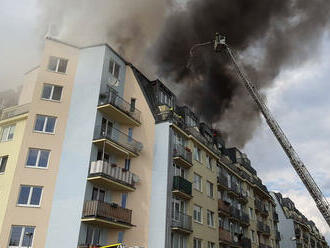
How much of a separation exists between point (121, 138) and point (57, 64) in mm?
9036

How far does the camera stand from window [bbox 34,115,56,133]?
28.3 m

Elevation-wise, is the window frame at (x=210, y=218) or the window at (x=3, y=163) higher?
the window at (x=3, y=163)

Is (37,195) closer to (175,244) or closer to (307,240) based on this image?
(175,244)

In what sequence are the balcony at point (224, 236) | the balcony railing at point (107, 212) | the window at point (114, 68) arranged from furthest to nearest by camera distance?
the balcony at point (224, 236) → the window at point (114, 68) → the balcony railing at point (107, 212)

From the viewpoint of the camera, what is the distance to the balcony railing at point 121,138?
28833mm

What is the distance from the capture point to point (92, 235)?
26.0 meters

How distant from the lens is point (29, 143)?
27.3 metres

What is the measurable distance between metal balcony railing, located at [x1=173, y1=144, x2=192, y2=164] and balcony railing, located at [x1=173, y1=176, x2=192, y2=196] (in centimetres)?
225

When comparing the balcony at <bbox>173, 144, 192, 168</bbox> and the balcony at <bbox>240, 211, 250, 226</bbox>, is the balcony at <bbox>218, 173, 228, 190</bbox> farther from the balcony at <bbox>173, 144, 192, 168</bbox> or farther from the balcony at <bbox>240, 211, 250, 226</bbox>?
the balcony at <bbox>173, 144, 192, 168</bbox>

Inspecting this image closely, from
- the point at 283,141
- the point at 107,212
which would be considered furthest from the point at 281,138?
the point at 107,212

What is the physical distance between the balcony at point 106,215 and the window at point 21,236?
13.0 feet

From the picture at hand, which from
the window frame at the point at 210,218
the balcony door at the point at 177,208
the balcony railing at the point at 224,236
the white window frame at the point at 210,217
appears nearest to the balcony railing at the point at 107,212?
the balcony door at the point at 177,208

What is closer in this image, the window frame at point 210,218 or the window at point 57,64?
the window at point 57,64

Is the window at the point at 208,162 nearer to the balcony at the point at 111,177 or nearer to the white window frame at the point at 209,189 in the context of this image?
the white window frame at the point at 209,189
